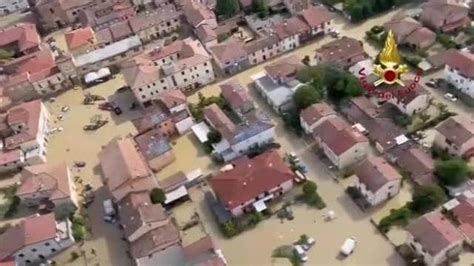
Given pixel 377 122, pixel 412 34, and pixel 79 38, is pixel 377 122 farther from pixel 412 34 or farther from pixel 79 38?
pixel 79 38

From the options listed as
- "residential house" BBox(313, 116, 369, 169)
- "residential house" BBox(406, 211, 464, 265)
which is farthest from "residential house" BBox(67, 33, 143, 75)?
"residential house" BBox(406, 211, 464, 265)

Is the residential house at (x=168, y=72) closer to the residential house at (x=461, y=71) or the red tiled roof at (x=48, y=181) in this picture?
the red tiled roof at (x=48, y=181)

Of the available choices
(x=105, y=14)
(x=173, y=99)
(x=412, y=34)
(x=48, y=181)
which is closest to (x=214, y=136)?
(x=173, y=99)

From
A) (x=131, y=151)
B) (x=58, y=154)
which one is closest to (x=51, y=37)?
(x=58, y=154)

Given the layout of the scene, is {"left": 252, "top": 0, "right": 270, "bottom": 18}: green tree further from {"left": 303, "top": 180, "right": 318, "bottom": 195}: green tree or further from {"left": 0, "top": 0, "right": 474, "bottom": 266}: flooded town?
{"left": 303, "top": 180, "right": 318, "bottom": 195}: green tree

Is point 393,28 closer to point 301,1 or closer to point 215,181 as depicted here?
point 301,1

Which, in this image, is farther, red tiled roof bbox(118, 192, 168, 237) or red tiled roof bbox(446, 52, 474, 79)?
red tiled roof bbox(446, 52, 474, 79)
